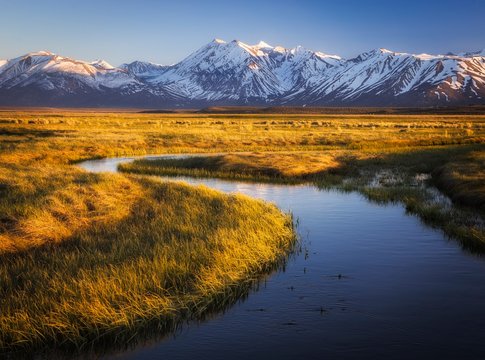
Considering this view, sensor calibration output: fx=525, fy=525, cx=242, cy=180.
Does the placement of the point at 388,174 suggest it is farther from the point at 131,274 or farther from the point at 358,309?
the point at 131,274

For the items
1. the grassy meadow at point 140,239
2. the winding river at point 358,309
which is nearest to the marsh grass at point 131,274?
the grassy meadow at point 140,239

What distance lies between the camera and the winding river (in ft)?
34.5

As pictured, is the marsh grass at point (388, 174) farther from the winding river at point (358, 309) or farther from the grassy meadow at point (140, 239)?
the winding river at point (358, 309)

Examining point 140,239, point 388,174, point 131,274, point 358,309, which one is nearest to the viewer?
point 358,309

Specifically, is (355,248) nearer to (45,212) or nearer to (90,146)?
(45,212)

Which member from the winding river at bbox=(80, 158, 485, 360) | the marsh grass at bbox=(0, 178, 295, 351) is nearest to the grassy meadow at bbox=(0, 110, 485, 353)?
the marsh grass at bbox=(0, 178, 295, 351)

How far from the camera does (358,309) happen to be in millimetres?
12359

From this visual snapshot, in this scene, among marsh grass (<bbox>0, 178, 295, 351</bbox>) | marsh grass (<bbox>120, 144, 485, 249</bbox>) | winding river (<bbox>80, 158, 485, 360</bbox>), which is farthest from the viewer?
marsh grass (<bbox>120, 144, 485, 249</bbox>)

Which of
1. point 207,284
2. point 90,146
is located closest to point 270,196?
point 207,284

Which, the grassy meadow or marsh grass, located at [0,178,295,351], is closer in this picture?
marsh grass, located at [0,178,295,351]

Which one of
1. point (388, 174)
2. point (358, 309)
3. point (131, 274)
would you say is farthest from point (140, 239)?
point (388, 174)

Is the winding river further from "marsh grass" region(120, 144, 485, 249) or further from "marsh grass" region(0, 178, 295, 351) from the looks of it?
"marsh grass" region(120, 144, 485, 249)

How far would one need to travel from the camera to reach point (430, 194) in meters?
27.2

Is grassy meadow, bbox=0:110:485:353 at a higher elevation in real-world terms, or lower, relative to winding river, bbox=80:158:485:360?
higher
